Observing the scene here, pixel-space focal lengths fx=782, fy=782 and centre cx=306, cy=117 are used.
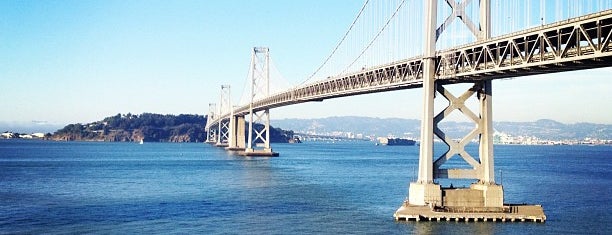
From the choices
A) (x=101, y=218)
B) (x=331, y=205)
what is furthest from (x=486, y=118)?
(x=101, y=218)

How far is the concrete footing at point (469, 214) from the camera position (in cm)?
2666

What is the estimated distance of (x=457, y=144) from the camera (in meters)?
28.4

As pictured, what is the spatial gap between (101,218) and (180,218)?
9.42ft

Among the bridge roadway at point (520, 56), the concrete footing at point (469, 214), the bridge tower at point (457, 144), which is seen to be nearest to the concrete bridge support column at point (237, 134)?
the bridge roadway at point (520, 56)

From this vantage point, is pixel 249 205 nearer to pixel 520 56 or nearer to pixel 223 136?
pixel 520 56

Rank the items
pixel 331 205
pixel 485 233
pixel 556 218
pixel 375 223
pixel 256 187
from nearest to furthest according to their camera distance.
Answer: pixel 485 233, pixel 375 223, pixel 556 218, pixel 331 205, pixel 256 187

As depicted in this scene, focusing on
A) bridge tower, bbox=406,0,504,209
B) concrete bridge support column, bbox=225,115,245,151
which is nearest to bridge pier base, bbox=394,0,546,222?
bridge tower, bbox=406,0,504,209

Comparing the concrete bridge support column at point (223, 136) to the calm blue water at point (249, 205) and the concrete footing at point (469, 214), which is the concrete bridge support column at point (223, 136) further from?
the concrete footing at point (469, 214)

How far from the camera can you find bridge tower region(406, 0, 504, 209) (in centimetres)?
2744

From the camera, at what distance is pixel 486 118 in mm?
27766

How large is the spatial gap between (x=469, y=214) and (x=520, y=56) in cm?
659

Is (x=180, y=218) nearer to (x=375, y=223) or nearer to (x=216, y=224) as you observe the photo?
(x=216, y=224)

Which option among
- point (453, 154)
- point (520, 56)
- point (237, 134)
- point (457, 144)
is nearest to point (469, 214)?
point (453, 154)

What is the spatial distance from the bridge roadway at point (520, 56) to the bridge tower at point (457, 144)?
61 centimetres
